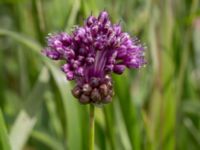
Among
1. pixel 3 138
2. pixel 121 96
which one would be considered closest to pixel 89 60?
pixel 3 138

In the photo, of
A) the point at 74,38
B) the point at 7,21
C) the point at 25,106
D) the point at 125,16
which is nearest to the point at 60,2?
the point at 125,16

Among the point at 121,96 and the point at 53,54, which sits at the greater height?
the point at 53,54

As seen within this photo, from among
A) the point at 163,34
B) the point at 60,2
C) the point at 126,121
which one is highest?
the point at 60,2

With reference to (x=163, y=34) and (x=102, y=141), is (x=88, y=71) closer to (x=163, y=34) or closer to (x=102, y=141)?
(x=102, y=141)

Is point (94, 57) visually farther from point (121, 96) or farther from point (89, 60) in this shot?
point (121, 96)

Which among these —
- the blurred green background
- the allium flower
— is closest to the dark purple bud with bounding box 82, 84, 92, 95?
the allium flower
